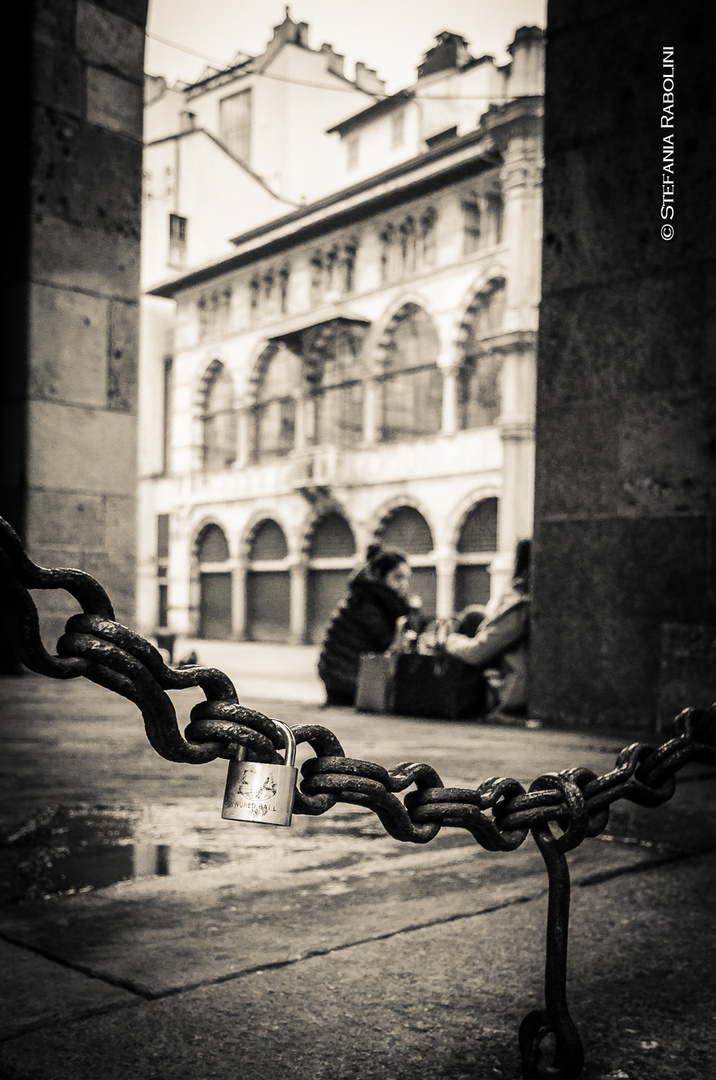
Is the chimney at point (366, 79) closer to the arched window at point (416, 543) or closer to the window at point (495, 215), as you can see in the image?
the window at point (495, 215)

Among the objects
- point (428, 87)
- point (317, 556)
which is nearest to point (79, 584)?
point (317, 556)

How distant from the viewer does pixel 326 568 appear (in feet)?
96.9

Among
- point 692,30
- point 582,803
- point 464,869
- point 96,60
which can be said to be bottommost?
point 464,869

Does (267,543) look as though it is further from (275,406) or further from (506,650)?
(506,650)

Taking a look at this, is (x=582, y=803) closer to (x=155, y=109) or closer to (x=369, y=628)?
(x=369, y=628)

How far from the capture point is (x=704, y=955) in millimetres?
2098

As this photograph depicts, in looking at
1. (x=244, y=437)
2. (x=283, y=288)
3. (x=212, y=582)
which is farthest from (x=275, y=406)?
(x=212, y=582)

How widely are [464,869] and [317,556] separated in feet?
89.8

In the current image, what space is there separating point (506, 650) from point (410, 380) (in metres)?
21.1

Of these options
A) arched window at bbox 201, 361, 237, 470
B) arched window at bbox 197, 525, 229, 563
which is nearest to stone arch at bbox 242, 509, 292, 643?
arched window at bbox 197, 525, 229, 563

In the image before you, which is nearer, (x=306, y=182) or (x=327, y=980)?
(x=327, y=980)

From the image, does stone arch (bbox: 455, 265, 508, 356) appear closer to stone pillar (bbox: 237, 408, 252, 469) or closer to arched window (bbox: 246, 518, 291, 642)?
arched window (bbox: 246, 518, 291, 642)

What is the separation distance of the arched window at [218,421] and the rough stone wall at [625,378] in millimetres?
28309

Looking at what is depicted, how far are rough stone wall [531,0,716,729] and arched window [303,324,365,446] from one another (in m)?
22.8
